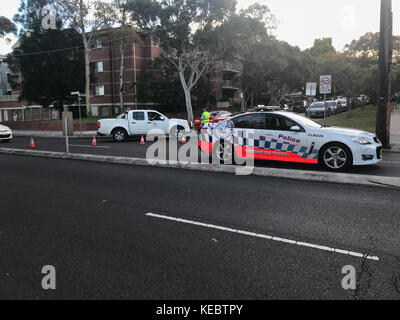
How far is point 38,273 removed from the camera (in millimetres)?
3600

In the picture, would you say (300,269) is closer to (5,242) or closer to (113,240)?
(113,240)

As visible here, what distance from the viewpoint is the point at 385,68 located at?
1250 cm

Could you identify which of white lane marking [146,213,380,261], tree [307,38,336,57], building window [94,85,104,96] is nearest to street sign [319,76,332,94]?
white lane marking [146,213,380,261]

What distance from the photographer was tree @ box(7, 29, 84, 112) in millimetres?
34812

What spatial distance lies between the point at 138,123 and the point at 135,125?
20 cm

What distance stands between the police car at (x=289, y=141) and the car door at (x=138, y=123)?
9156 millimetres

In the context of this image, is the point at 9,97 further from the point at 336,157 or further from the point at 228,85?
the point at 336,157

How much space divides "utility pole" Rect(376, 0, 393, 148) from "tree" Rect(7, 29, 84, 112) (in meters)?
30.6

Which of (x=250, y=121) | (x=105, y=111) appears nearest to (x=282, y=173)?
(x=250, y=121)

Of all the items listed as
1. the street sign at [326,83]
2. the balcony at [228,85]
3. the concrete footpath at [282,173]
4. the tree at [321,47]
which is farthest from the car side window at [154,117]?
the tree at [321,47]

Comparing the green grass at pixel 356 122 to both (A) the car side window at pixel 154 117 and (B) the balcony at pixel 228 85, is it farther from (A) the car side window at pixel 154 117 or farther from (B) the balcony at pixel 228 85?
(B) the balcony at pixel 228 85
